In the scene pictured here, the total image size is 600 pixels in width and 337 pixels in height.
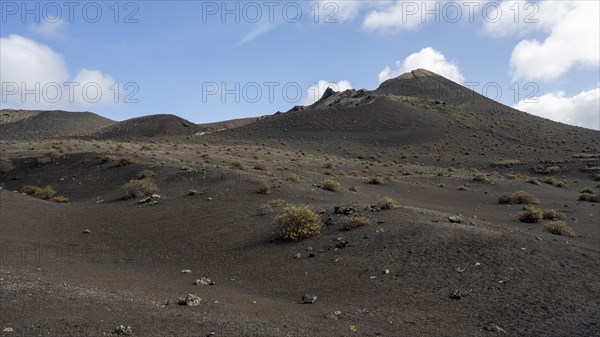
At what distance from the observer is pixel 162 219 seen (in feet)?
57.1

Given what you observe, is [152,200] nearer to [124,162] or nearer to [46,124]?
[124,162]

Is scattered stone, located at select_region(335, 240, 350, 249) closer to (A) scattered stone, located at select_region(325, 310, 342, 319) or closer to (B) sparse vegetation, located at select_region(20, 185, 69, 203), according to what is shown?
(A) scattered stone, located at select_region(325, 310, 342, 319)

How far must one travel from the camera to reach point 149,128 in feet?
260

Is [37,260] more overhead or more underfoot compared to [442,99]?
more underfoot

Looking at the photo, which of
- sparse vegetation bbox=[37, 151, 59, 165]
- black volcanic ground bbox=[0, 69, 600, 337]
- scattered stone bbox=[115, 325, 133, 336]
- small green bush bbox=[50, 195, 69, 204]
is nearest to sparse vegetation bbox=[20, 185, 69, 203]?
small green bush bbox=[50, 195, 69, 204]

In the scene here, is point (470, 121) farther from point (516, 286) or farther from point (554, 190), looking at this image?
point (516, 286)

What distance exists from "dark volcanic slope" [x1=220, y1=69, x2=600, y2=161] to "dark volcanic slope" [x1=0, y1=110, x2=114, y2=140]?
3918 cm

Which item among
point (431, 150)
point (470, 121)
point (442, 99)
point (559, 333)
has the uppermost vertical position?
point (442, 99)

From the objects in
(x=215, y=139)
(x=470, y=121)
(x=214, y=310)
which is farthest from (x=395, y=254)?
(x=470, y=121)

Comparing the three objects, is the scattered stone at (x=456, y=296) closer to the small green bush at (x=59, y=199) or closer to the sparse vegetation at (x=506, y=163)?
the small green bush at (x=59, y=199)

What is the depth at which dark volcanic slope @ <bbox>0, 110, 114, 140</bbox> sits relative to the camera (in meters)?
85.6

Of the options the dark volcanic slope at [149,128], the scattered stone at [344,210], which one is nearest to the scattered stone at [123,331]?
the scattered stone at [344,210]

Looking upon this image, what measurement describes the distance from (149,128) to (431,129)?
153 ft

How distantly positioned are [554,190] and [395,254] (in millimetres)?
26430
